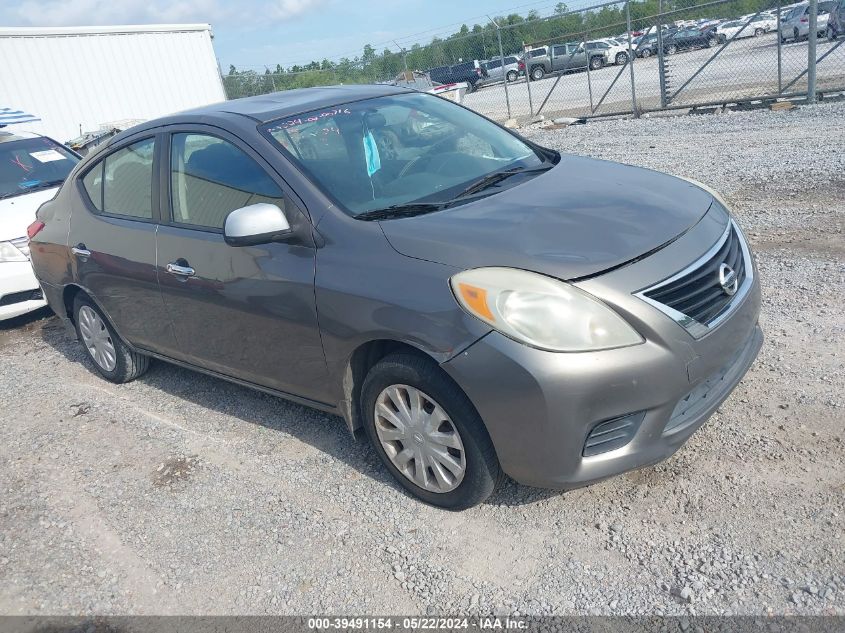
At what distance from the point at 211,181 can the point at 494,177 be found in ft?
4.97

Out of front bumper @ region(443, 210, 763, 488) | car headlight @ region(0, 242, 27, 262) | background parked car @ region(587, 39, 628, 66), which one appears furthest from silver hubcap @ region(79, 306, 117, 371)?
background parked car @ region(587, 39, 628, 66)

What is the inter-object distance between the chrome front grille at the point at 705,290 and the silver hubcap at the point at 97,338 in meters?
3.94

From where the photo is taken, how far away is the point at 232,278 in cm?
371

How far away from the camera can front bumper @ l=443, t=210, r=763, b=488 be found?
2.67 meters

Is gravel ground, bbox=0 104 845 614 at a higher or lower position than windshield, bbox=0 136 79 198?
lower

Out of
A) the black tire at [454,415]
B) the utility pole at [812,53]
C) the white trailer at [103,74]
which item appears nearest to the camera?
the black tire at [454,415]

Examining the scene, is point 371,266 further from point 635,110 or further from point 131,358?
point 635,110

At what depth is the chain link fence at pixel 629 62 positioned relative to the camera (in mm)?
14133

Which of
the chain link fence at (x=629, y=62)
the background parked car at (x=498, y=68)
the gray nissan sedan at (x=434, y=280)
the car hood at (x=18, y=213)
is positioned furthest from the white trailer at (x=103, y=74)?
the gray nissan sedan at (x=434, y=280)

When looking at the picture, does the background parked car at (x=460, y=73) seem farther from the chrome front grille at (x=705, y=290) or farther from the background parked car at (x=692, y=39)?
the chrome front grille at (x=705, y=290)

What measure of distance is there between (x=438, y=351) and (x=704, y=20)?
16.5 m

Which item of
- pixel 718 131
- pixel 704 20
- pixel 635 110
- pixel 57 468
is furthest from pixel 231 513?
pixel 704 20

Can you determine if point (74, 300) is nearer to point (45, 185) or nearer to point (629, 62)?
point (45, 185)

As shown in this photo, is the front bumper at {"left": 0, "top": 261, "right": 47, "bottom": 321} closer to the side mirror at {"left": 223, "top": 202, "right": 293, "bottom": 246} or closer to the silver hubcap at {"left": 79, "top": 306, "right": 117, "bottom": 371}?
the silver hubcap at {"left": 79, "top": 306, "right": 117, "bottom": 371}
